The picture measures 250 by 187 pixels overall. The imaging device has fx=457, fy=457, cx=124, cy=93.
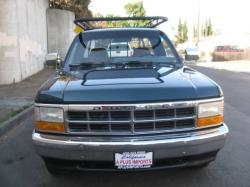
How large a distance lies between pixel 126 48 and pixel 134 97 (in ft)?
6.78

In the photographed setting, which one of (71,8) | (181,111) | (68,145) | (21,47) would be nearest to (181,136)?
(181,111)

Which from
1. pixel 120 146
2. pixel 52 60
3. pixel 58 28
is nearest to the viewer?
pixel 120 146

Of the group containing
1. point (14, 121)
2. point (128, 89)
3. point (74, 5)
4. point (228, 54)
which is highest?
point (74, 5)

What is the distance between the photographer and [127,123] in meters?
4.41

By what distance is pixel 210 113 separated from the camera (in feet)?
15.1

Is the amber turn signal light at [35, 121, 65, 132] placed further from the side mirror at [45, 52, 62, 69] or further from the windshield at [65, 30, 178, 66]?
the side mirror at [45, 52, 62, 69]

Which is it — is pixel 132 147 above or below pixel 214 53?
→ above

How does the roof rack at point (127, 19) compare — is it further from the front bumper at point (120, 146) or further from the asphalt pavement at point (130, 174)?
the front bumper at point (120, 146)

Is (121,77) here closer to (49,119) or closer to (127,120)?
(127,120)

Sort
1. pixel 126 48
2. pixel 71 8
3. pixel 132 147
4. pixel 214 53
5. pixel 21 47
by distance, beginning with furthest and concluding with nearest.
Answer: pixel 214 53 → pixel 71 8 → pixel 21 47 → pixel 126 48 → pixel 132 147

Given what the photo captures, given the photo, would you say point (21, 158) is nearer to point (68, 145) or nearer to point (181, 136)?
point (68, 145)

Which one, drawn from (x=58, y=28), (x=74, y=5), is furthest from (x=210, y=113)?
(x=74, y=5)

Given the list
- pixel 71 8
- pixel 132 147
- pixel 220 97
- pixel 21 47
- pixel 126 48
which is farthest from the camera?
pixel 71 8

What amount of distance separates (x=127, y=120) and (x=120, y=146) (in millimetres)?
262
